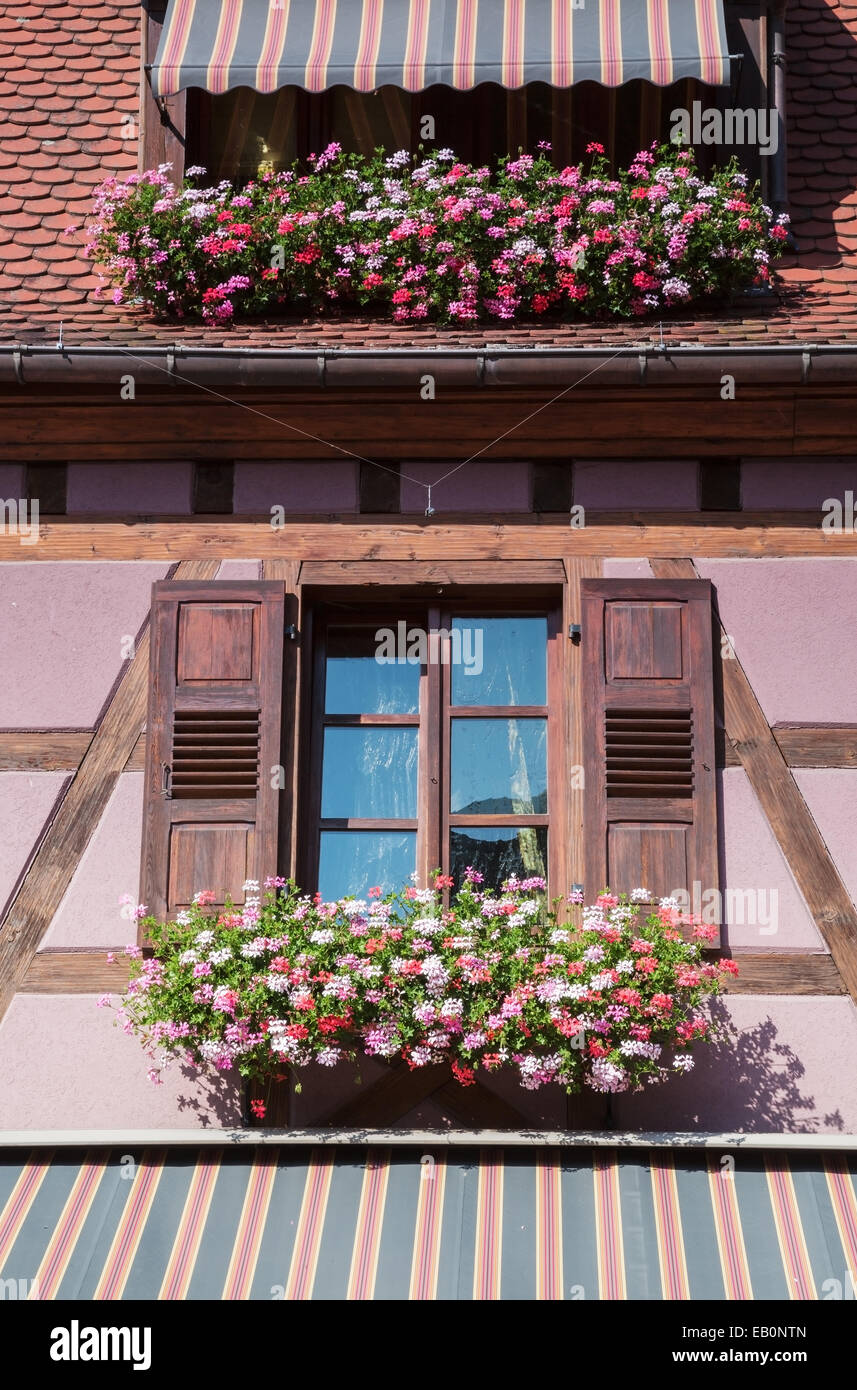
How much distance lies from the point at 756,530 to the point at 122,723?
102 inches

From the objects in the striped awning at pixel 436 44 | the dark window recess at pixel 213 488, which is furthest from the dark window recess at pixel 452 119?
the dark window recess at pixel 213 488

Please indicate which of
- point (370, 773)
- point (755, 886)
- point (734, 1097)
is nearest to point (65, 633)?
point (370, 773)

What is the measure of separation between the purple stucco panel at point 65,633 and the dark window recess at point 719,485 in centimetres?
218

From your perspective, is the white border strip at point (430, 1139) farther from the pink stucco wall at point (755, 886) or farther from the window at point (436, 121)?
the window at point (436, 121)

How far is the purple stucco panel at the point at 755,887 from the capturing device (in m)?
6.43

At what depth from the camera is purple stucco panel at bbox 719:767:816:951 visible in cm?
643

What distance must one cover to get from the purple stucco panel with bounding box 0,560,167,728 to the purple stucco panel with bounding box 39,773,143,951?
0.38m

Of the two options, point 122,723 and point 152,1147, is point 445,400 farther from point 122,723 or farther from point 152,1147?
point 152,1147

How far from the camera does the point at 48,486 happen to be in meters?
7.16

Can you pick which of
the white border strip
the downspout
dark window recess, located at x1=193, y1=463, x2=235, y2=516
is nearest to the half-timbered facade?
dark window recess, located at x1=193, y1=463, x2=235, y2=516

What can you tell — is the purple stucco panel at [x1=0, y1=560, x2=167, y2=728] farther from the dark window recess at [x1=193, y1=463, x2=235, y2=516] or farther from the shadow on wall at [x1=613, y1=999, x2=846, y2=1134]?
the shadow on wall at [x1=613, y1=999, x2=846, y2=1134]

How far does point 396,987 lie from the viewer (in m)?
5.99

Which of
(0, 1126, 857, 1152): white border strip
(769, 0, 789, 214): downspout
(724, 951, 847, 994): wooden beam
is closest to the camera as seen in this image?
(0, 1126, 857, 1152): white border strip

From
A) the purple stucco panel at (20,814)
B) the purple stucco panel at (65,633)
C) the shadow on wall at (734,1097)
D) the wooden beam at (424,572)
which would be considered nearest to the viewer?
the shadow on wall at (734,1097)
